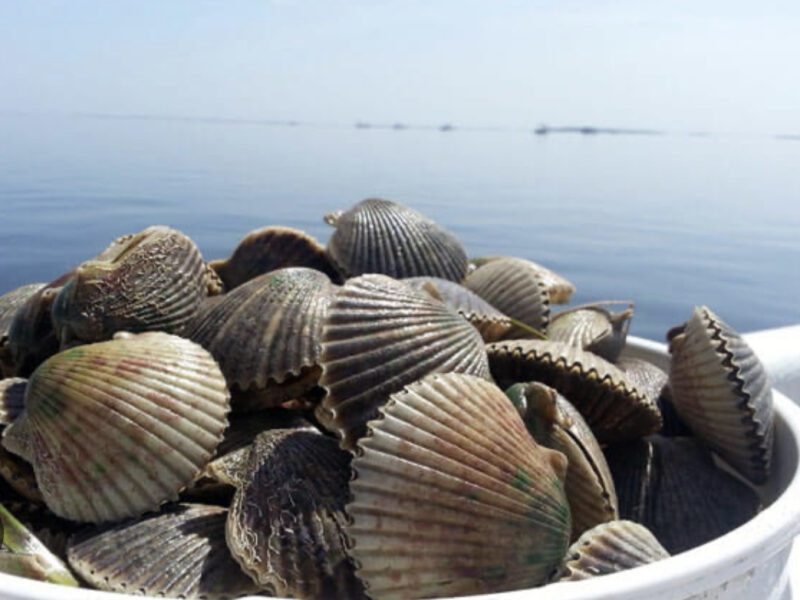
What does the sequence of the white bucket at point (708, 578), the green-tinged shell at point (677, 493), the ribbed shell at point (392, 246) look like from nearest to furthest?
the white bucket at point (708, 578) < the green-tinged shell at point (677, 493) < the ribbed shell at point (392, 246)

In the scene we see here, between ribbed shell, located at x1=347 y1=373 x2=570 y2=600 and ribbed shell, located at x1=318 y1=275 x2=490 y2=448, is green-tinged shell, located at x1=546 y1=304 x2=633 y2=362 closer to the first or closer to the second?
ribbed shell, located at x1=318 y1=275 x2=490 y2=448

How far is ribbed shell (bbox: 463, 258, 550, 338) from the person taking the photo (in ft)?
7.04

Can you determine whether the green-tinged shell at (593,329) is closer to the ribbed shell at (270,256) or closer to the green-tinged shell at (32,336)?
the ribbed shell at (270,256)

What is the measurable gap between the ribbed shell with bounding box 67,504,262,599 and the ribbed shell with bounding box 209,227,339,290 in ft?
3.21

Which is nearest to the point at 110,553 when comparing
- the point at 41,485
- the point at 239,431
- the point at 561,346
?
the point at 41,485

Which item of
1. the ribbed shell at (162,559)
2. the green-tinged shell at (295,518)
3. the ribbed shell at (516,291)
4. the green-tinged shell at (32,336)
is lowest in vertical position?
the ribbed shell at (162,559)

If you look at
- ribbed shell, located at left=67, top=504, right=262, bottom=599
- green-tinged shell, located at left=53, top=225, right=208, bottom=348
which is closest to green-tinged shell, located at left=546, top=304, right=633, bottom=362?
green-tinged shell, located at left=53, top=225, right=208, bottom=348

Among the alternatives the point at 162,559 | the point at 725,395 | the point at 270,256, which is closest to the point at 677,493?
the point at 725,395

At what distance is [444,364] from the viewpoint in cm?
158

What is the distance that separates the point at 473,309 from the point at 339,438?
56 cm

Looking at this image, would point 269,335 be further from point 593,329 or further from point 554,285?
point 554,285

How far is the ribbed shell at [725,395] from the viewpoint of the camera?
1.75 m

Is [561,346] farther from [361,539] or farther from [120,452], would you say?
[120,452]

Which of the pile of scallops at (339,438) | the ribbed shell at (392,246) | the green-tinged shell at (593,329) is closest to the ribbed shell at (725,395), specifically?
the pile of scallops at (339,438)
